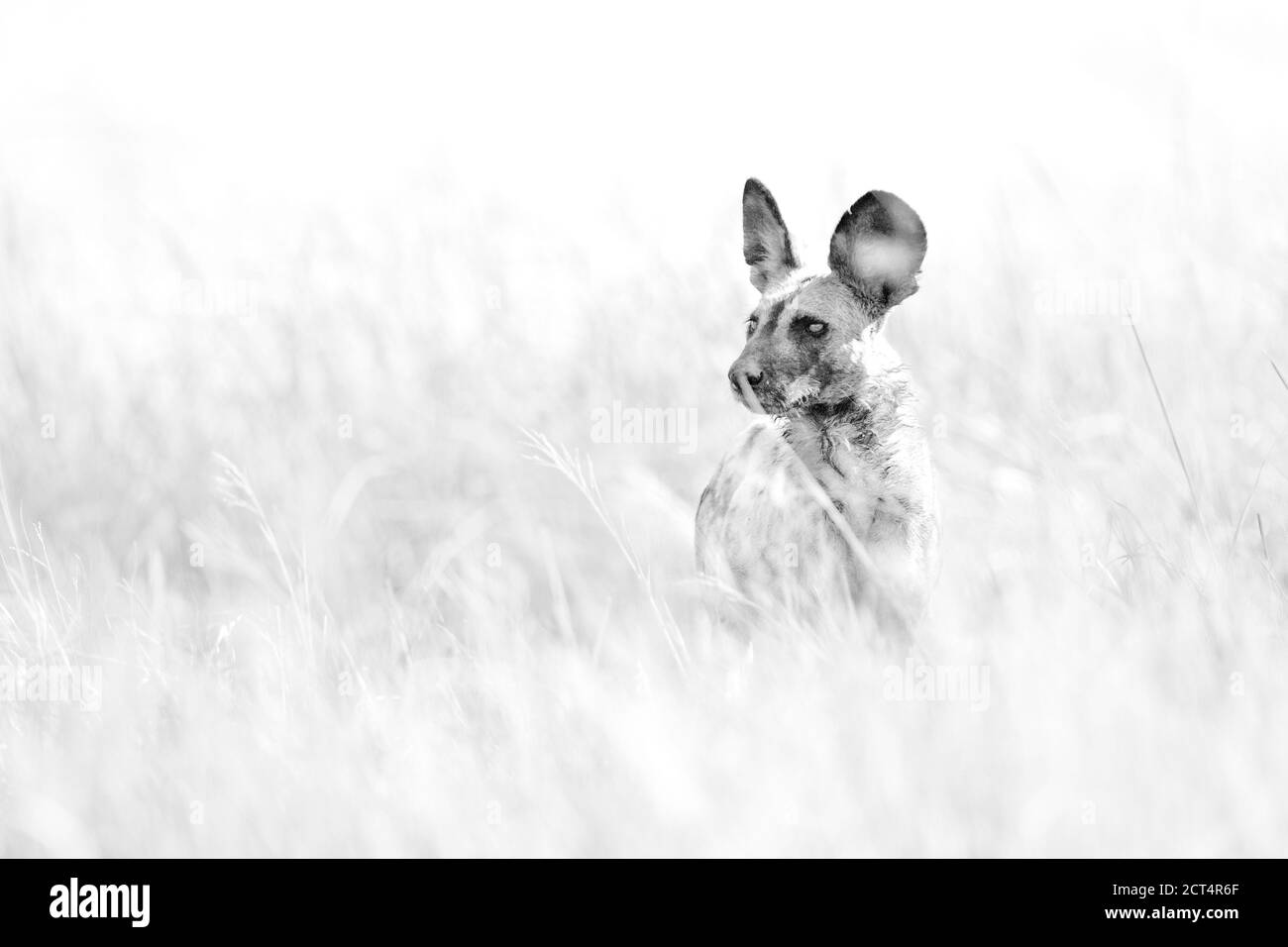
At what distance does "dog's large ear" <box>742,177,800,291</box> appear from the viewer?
14.8ft

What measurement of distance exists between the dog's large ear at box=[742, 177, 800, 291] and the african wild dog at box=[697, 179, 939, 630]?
24 millimetres

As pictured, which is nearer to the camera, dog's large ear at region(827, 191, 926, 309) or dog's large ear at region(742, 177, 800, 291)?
dog's large ear at region(827, 191, 926, 309)

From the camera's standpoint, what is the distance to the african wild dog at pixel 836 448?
404 centimetres

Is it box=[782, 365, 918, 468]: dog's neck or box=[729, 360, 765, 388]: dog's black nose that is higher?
box=[729, 360, 765, 388]: dog's black nose

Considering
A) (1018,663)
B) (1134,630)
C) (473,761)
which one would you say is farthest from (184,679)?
(1134,630)

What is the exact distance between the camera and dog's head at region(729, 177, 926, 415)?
4109 mm

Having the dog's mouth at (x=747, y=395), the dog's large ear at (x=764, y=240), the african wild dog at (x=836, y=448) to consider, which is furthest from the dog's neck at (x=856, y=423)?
the dog's large ear at (x=764, y=240)

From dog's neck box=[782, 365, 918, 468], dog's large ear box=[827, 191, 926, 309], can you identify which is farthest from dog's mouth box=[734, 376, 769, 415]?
dog's large ear box=[827, 191, 926, 309]

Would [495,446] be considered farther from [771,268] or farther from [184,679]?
[184,679]

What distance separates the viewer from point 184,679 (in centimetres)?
383

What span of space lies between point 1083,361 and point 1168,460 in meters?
1.89

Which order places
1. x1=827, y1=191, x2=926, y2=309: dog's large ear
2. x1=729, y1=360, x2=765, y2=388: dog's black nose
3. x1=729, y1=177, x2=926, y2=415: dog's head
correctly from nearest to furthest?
x1=729, y1=360, x2=765, y2=388: dog's black nose, x1=729, y1=177, x2=926, y2=415: dog's head, x1=827, y1=191, x2=926, y2=309: dog's large ear

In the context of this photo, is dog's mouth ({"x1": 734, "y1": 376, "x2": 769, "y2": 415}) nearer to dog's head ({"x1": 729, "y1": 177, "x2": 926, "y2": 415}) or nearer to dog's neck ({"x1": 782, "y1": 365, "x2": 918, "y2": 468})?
dog's head ({"x1": 729, "y1": 177, "x2": 926, "y2": 415})

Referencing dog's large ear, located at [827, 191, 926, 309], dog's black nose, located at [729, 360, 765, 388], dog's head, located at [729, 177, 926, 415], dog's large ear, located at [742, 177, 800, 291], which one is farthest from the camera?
dog's large ear, located at [742, 177, 800, 291]
